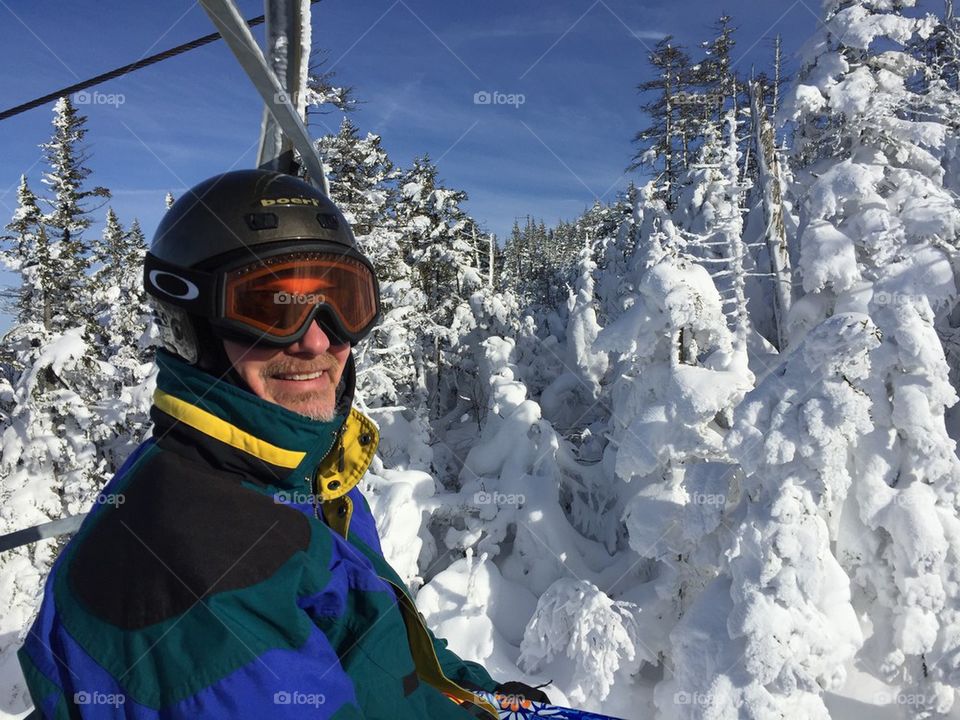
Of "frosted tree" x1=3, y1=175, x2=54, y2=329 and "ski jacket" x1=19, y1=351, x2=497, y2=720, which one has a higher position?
"frosted tree" x1=3, y1=175, x2=54, y2=329

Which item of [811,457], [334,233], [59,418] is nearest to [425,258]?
[59,418]

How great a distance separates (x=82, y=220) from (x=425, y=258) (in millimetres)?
13827

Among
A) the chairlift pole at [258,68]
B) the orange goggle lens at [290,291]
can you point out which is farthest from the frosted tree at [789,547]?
the chairlift pole at [258,68]

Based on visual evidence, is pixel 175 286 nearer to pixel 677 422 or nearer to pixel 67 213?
pixel 677 422

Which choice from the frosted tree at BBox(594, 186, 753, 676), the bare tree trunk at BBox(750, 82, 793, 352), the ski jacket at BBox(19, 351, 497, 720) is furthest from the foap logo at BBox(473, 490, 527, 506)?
the ski jacket at BBox(19, 351, 497, 720)

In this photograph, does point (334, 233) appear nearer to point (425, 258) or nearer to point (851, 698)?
point (851, 698)

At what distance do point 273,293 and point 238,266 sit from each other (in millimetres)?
138

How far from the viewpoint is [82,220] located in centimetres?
1661

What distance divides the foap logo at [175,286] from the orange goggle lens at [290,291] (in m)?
0.13

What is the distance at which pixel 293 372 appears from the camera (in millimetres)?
1935

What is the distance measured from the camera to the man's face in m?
1.87

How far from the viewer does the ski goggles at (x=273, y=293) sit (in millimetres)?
1839
